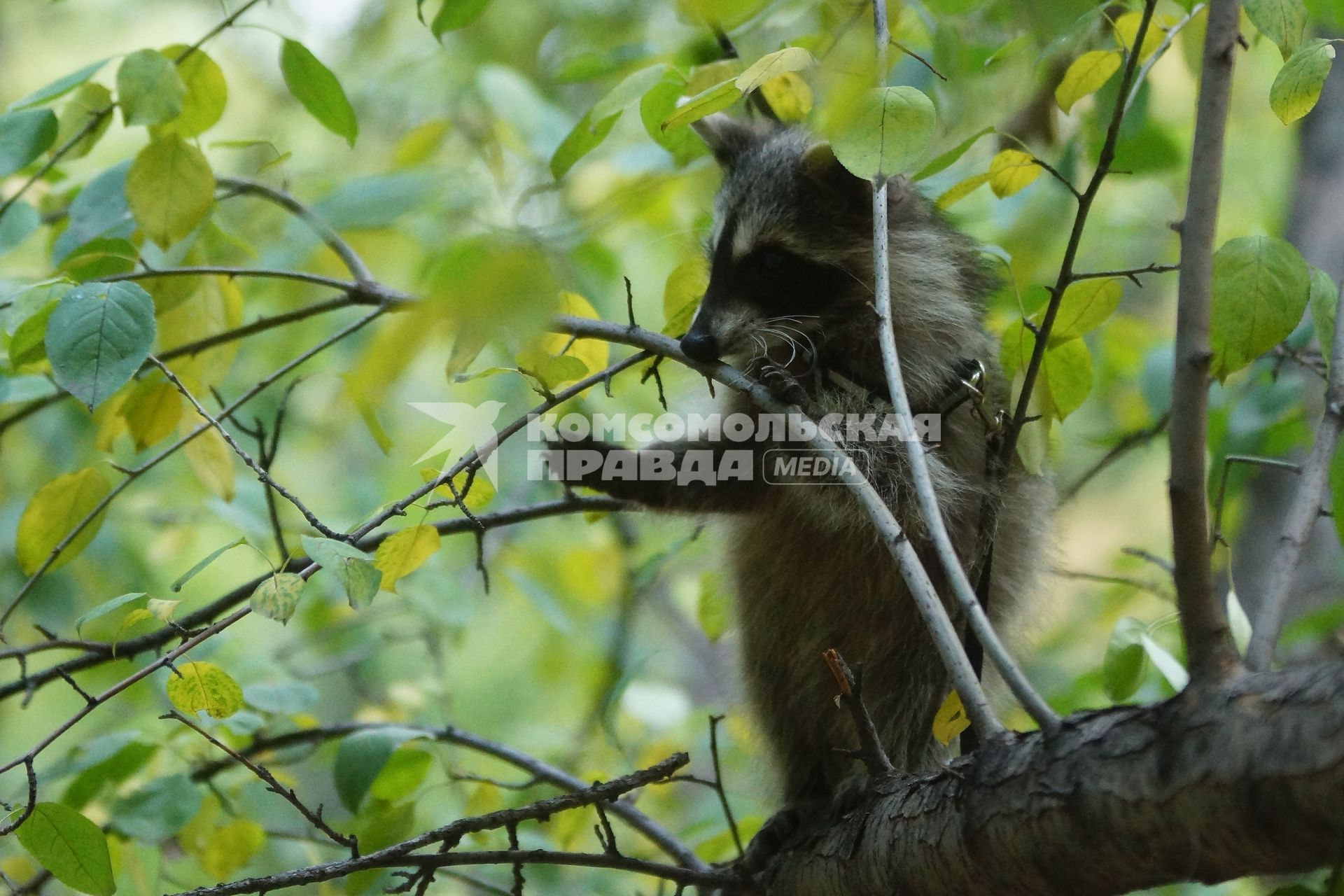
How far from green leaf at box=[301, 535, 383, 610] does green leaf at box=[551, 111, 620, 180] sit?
81cm

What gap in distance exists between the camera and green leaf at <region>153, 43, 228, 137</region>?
1.94 m

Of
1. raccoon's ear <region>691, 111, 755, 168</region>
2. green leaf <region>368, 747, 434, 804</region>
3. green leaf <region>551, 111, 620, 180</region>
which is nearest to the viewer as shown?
green leaf <region>551, 111, 620, 180</region>

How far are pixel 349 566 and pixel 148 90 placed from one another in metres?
0.91

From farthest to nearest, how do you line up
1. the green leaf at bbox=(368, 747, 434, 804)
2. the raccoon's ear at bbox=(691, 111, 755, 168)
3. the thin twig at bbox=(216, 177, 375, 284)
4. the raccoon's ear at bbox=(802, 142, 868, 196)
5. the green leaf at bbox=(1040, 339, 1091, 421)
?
the raccoon's ear at bbox=(691, 111, 755, 168) → the raccoon's ear at bbox=(802, 142, 868, 196) → the green leaf at bbox=(368, 747, 434, 804) → the thin twig at bbox=(216, 177, 375, 284) → the green leaf at bbox=(1040, 339, 1091, 421)

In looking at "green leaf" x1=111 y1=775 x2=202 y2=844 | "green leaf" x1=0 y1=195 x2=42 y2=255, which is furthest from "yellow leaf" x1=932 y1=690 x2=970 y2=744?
"green leaf" x1=0 y1=195 x2=42 y2=255

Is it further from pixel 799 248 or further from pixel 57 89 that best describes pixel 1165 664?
pixel 57 89

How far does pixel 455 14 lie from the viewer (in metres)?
1.85

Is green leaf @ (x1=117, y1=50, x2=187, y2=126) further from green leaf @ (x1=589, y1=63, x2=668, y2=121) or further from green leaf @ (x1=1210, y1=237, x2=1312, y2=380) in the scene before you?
green leaf @ (x1=1210, y1=237, x2=1312, y2=380)

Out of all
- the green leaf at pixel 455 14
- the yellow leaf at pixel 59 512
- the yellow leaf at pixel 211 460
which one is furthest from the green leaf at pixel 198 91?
the yellow leaf at pixel 59 512

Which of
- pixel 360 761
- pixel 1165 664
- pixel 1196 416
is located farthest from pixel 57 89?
pixel 1165 664

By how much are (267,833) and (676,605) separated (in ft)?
8.13

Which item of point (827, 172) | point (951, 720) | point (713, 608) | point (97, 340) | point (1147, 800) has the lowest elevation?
point (1147, 800)

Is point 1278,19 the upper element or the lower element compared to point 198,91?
lower

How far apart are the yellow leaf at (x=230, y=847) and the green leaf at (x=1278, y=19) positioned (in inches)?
85.6
